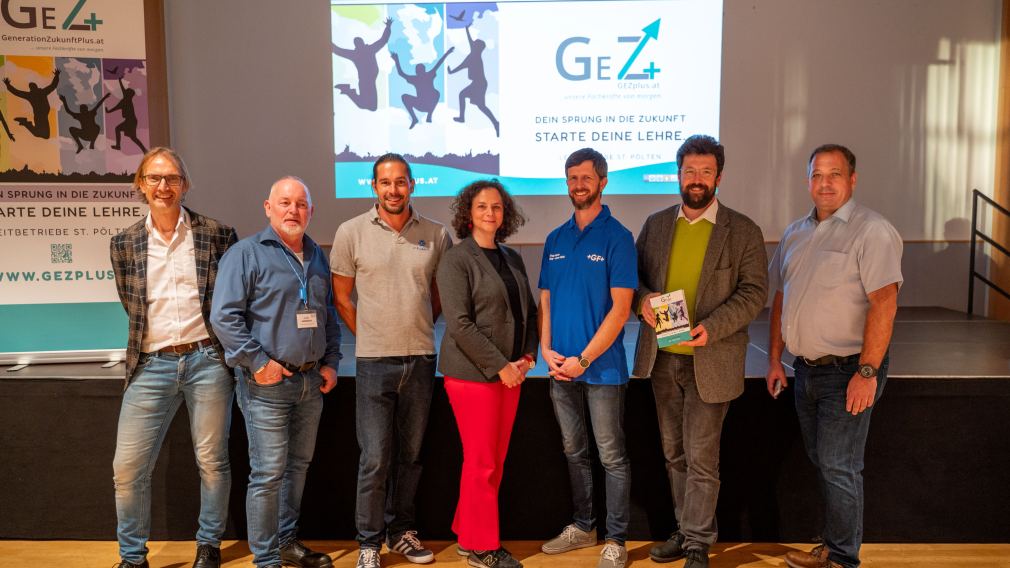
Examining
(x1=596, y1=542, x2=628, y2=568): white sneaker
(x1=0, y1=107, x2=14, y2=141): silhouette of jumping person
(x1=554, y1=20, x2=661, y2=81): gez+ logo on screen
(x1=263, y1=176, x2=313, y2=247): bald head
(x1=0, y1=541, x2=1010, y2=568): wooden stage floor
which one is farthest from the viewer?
(x1=554, y1=20, x2=661, y2=81): gez+ logo on screen

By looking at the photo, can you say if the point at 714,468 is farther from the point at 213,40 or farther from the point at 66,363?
the point at 213,40

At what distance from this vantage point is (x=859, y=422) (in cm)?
248

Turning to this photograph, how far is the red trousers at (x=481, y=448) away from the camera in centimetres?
256

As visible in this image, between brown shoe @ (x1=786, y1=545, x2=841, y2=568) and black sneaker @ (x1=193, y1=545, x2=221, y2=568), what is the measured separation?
7.46 feet

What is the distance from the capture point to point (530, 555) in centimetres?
287

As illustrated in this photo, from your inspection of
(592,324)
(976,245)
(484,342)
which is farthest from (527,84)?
(976,245)

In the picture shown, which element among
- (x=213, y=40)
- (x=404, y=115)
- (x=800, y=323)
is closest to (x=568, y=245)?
(x=800, y=323)

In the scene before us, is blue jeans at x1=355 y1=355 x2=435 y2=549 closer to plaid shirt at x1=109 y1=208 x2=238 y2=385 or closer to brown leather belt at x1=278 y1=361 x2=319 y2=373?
brown leather belt at x1=278 y1=361 x2=319 y2=373

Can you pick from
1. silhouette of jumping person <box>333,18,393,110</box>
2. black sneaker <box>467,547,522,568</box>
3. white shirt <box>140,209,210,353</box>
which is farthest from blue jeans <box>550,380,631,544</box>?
silhouette of jumping person <box>333,18,393,110</box>

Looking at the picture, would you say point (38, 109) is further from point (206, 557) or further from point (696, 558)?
point (696, 558)

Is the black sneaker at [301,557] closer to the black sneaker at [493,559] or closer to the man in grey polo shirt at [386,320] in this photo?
the man in grey polo shirt at [386,320]

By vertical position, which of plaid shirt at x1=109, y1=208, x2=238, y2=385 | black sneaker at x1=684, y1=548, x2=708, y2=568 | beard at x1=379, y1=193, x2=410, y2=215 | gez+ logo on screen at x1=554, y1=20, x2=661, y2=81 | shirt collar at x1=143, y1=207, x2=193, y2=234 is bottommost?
black sneaker at x1=684, y1=548, x2=708, y2=568

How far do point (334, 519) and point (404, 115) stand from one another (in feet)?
12.4

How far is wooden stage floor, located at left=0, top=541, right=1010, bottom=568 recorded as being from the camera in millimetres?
2797
